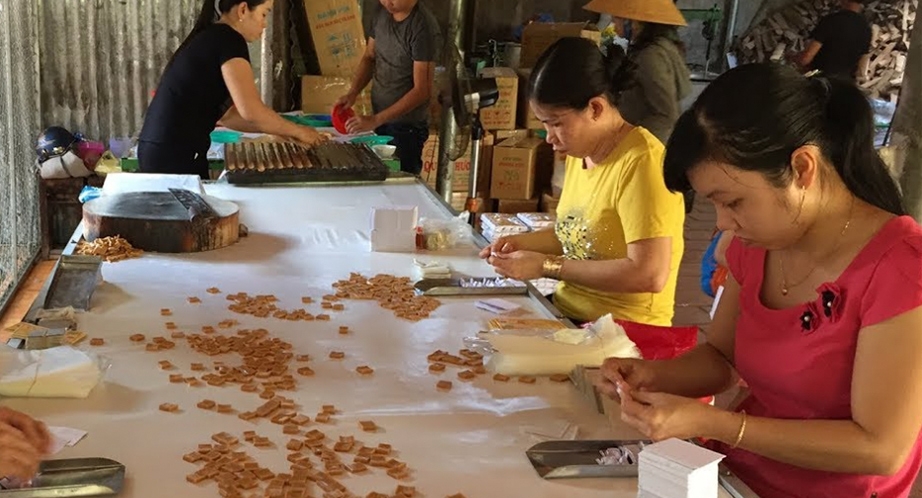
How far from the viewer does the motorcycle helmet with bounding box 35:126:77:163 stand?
4938 mm

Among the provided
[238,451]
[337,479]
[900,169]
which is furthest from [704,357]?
[900,169]

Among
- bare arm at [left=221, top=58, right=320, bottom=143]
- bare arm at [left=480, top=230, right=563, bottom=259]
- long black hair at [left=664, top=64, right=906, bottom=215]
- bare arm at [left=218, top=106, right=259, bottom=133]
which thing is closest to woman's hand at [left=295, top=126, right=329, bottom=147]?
bare arm at [left=221, top=58, right=320, bottom=143]

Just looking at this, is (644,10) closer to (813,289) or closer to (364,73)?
(364,73)

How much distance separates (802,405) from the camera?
5.03ft

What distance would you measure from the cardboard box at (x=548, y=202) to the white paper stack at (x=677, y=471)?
16.0ft

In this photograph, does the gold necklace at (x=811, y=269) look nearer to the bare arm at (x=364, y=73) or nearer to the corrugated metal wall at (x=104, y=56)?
the bare arm at (x=364, y=73)

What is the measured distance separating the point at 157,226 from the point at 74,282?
1.21 feet

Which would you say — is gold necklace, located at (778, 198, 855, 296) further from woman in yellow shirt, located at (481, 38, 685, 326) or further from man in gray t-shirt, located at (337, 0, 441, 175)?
man in gray t-shirt, located at (337, 0, 441, 175)

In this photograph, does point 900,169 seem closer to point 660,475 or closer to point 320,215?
point 320,215

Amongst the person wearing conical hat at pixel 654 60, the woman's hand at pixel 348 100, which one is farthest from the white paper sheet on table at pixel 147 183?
the person wearing conical hat at pixel 654 60

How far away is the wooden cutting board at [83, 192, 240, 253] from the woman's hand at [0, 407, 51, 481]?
44.7 inches

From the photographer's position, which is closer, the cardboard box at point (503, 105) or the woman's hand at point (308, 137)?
the woman's hand at point (308, 137)

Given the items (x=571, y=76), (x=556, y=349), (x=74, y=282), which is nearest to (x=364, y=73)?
(x=571, y=76)

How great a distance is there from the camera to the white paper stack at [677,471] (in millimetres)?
1083
